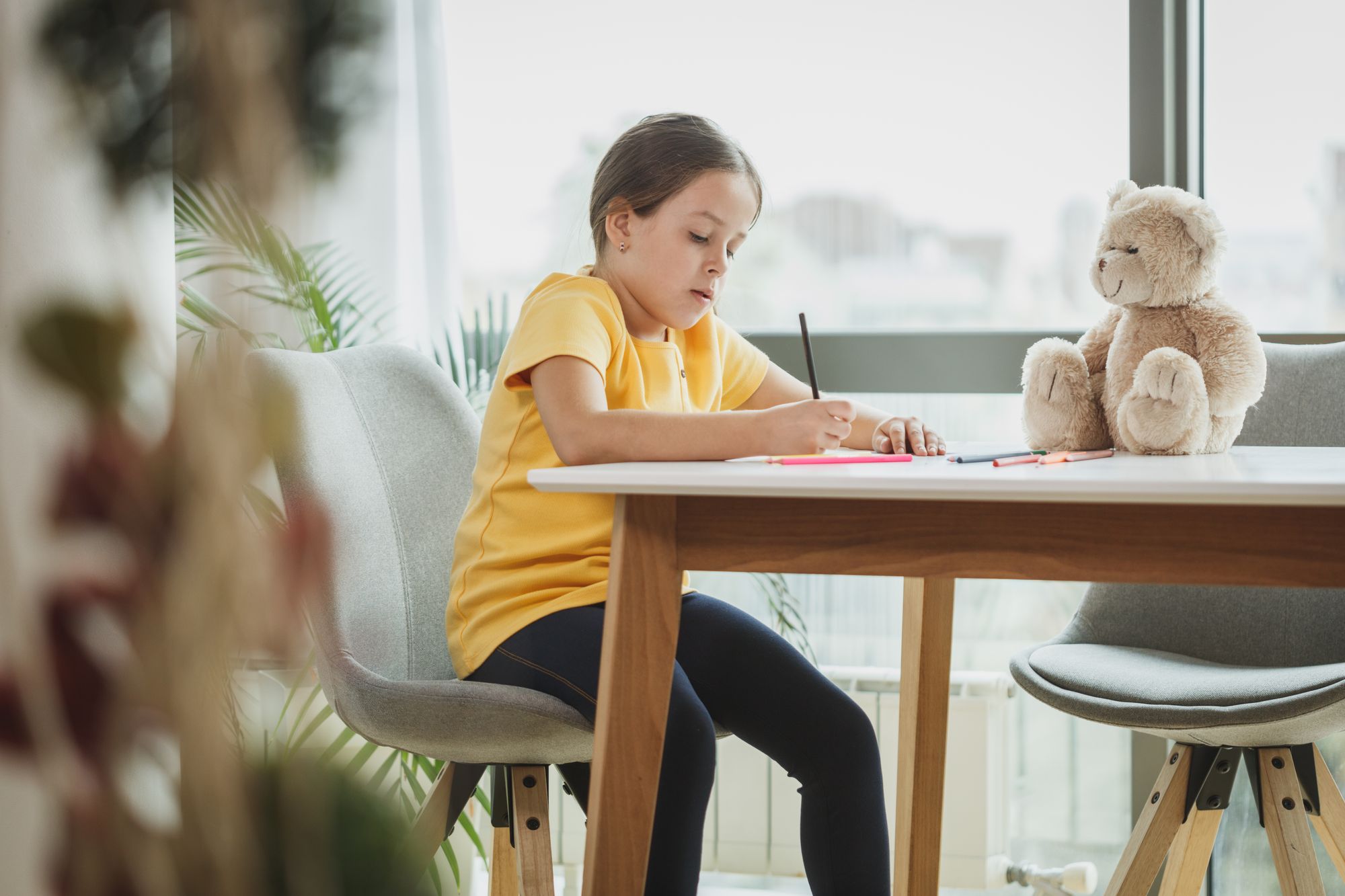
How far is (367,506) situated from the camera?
1175mm

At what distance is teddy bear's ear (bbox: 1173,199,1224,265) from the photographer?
1.13 meters

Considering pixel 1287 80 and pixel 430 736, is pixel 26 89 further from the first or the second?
pixel 1287 80

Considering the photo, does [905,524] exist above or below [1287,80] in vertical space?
below

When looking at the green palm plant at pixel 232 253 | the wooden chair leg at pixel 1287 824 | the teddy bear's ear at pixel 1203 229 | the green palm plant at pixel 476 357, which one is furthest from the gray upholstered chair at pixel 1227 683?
the green palm plant at pixel 232 253

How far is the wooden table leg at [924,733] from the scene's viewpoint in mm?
1254

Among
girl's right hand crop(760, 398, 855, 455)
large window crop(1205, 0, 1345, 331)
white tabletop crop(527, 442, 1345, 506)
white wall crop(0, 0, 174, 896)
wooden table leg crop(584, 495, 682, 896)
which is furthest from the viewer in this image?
large window crop(1205, 0, 1345, 331)

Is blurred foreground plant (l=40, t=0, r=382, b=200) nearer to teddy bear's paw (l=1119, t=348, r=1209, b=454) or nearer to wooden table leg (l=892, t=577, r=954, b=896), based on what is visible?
teddy bear's paw (l=1119, t=348, r=1209, b=454)

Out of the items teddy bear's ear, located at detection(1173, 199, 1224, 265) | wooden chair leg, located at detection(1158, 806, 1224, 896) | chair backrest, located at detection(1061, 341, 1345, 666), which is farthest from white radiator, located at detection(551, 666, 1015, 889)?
teddy bear's ear, located at detection(1173, 199, 1224, 265)

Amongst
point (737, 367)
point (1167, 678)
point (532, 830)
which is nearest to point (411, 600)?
point (532, 830)

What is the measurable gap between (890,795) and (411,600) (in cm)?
87

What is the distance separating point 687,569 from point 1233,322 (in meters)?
0.65

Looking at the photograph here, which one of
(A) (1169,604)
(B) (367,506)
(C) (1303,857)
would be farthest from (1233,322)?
(B) (367,506)

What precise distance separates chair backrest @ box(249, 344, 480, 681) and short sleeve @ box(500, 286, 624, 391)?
0.18 meters

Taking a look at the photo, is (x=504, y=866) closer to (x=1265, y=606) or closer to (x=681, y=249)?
(x=681, y=249)
